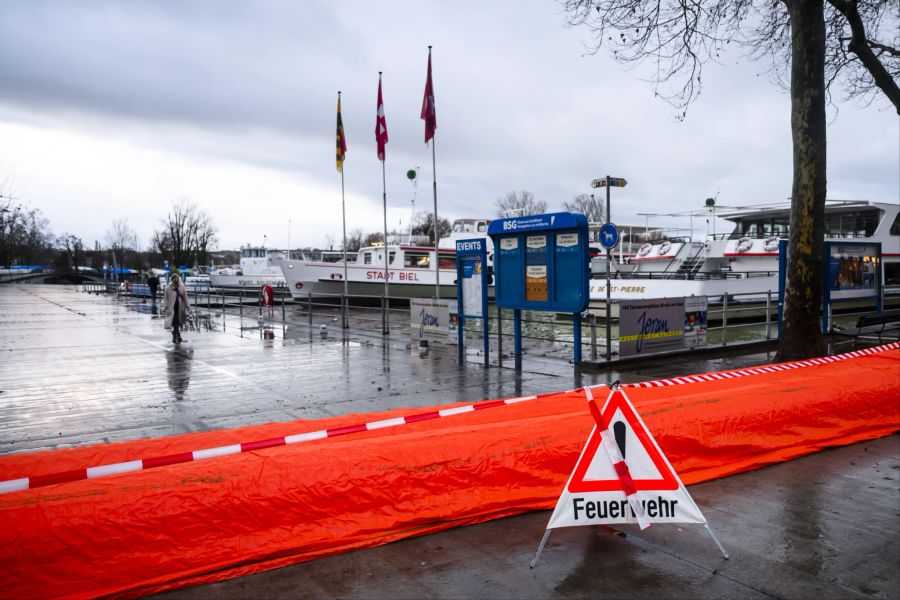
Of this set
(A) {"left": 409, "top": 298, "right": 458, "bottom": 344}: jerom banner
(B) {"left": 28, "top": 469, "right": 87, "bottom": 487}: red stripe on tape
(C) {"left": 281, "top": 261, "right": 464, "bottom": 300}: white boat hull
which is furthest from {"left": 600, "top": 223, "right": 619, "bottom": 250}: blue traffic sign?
(C) {"left": 281, "top": 261, "right": 464, "bottom": 300}: white boat hull

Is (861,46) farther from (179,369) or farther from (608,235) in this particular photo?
(179,369)

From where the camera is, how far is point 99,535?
144 inches

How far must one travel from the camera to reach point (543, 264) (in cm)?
1097

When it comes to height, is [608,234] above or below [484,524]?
above

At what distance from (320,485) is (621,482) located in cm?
199

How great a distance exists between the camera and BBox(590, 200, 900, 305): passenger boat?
25375 millimetres

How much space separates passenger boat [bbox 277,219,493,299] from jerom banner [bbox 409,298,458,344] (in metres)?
16.0

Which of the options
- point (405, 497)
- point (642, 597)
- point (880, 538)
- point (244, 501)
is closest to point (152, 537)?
point (244, 501)

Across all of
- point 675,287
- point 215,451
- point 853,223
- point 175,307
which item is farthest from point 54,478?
point 853,223

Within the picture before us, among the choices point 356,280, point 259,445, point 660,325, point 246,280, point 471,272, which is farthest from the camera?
point 246,280

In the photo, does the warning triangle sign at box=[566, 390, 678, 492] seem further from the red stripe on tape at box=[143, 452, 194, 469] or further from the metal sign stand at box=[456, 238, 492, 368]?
the metal sign stand at box=[456, 238, 492, 368]

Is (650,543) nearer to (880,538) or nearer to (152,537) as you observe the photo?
(880,538)

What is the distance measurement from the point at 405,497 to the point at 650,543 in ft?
5.53

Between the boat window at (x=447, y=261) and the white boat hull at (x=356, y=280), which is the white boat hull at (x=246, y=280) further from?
the boat window at (x=447, y=261)
